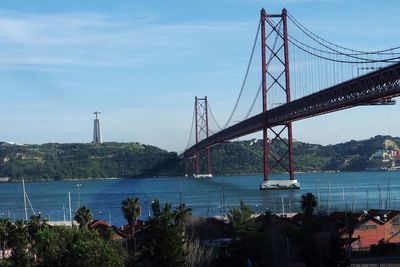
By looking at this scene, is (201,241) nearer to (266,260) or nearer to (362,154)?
(266,260)

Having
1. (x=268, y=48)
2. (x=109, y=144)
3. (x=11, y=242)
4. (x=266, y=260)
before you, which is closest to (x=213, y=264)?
(x=266, y=260)

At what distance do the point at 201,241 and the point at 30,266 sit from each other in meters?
8.34

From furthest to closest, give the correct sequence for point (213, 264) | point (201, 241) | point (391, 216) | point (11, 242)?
point (391, 216) < point (201, 241) < point (11, 242) < point (213, 264)

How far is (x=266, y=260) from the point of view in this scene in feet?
75.1

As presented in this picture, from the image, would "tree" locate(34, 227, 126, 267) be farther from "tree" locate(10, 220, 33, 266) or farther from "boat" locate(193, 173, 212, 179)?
"boat" locate(193, 173, 212, 179)

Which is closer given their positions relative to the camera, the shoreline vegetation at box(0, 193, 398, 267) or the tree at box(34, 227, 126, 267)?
the tree at box(34, 227, 126, 267)

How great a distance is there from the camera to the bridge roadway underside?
3447cm

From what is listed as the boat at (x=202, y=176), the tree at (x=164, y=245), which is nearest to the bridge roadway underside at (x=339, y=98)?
the tree at (x=164, y=245)

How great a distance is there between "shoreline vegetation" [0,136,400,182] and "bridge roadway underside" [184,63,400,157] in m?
67.9

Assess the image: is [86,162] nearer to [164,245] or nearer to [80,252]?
[164,245]

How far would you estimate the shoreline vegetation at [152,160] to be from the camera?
13300 cm

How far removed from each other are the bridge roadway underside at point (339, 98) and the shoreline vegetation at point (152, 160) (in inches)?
2674

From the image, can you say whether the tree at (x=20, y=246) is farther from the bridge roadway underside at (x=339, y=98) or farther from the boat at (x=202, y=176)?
the boat at (x=202, y=176)

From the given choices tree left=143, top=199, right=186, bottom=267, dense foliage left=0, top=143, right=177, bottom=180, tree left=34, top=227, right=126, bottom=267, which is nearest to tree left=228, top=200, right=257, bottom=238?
tree left=143, top=199, right=186, bottom=267
